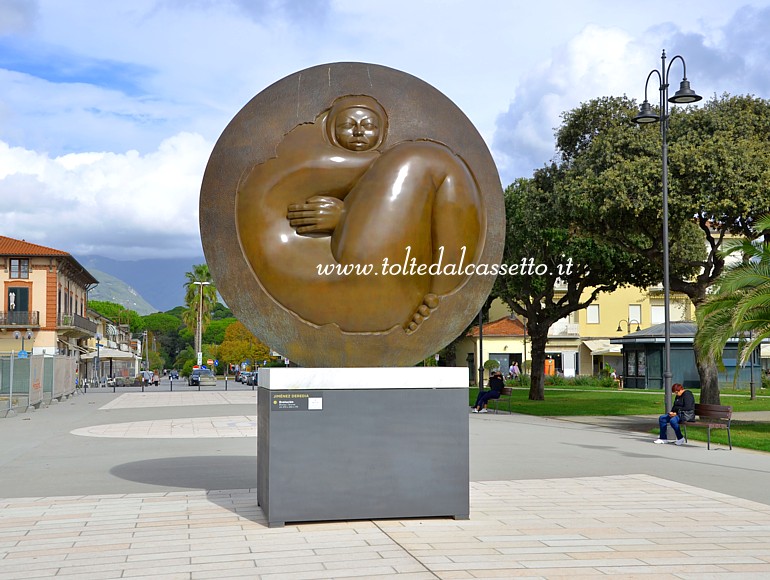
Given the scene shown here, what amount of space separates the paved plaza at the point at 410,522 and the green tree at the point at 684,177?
764 centimetres

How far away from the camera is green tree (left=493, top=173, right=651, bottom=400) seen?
27.6 m

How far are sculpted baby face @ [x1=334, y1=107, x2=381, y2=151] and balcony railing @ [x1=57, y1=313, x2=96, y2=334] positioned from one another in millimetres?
54874

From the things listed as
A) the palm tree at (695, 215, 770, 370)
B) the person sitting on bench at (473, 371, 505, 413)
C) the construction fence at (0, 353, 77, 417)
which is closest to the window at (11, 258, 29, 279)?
the construction fence at (0, 353, 77, 417)

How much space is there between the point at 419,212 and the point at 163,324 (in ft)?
462

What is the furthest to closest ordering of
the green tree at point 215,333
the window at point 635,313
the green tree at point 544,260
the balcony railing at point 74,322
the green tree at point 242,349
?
the green tree at point 215,333
the green tree at point 242,349
the window at point 635,313
the balcony railing at point 74,322
the green tree at point 544,260

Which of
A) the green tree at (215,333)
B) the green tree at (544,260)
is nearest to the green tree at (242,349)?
the green tree at (544,260)

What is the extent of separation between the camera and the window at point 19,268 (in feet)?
189

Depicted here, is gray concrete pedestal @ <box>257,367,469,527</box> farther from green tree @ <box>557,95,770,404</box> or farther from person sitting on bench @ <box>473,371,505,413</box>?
person sitting on bench @ <box>473,371,505,413</box>

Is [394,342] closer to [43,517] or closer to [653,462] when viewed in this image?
[43,517]

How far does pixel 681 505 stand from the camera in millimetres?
9039

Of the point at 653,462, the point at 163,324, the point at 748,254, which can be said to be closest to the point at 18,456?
the point at 653,462

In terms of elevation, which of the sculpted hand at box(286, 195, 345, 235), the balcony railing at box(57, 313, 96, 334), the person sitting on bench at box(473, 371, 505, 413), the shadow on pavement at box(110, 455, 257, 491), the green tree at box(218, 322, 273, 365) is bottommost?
the shadow on pavement at box(110, 455, 257, 491)

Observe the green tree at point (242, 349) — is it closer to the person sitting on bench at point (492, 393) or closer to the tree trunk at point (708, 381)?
the person sitting on bench at point (492, 393)

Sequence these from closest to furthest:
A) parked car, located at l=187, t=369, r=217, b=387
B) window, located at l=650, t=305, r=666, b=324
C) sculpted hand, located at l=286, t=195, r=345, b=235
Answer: sculpted hand, located at l=286, t=195, r=345, b=235 → parked car, located at l=187, t=369, r=217, b=387 → window, located at l=650, t=305, r=666, b=324
